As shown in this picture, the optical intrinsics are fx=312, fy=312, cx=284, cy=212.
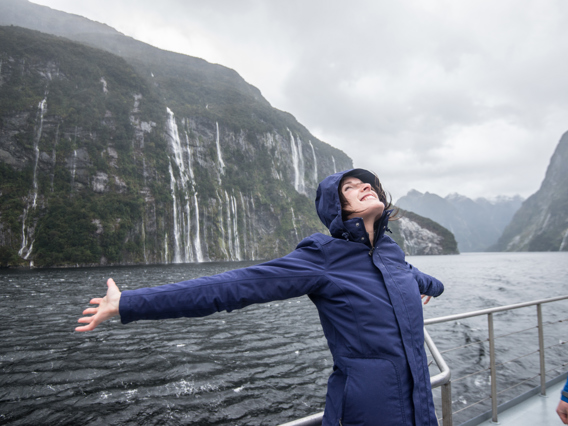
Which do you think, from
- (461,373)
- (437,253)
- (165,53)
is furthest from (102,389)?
(165,53)

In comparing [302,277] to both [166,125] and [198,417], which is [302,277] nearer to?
[198,417]

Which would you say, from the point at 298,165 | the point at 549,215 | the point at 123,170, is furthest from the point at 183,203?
the point at 549,215

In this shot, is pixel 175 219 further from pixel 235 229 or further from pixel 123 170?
pixel 235 229

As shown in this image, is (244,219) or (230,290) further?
(244,219)

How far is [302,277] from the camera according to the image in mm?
1374

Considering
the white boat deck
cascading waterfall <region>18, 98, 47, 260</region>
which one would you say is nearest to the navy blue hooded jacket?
the white boat deck

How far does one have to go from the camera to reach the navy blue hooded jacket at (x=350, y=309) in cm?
126

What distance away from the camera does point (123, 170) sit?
68750mm

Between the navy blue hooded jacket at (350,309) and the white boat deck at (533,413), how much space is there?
2.58m

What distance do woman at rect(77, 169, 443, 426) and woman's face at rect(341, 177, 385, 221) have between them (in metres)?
0.03

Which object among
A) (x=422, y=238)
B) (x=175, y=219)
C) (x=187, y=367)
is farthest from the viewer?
(x=422, y=238)

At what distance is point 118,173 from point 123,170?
5.42 ft

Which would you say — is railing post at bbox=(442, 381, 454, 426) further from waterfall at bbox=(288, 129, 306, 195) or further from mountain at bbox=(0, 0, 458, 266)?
waterfall at bbox=(288, 129, 306, 195)

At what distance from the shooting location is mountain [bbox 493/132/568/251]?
457 feet
